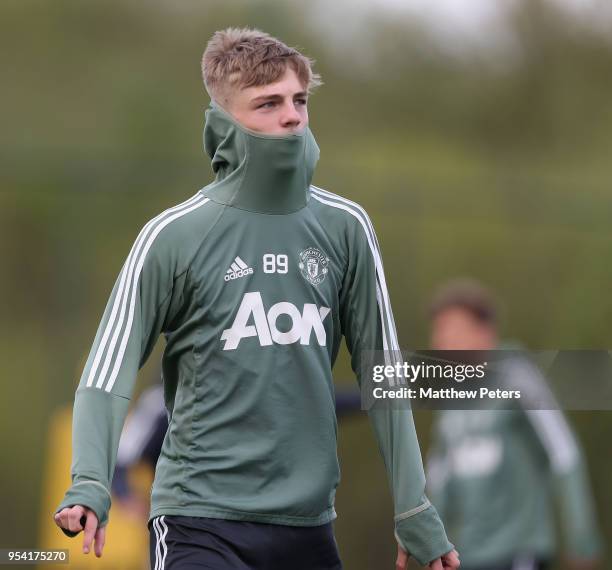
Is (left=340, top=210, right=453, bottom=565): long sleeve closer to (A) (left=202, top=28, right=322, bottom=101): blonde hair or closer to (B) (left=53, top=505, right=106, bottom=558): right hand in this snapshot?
(A) (left=202, top=28, right=322, bottom=101): blonde hair

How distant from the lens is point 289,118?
4.56 meters

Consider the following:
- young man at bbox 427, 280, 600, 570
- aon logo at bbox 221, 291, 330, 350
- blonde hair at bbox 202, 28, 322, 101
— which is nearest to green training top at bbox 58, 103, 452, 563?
aon logo at bbox 221, 291, 330, 350

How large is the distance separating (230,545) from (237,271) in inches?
32.2

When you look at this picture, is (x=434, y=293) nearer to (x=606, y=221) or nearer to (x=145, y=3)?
(x=606, y=221)

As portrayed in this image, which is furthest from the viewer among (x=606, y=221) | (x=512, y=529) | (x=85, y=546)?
(x=606, y=221)

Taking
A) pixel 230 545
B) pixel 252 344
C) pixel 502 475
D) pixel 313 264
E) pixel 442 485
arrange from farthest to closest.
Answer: pixel 442 485, pixel 502 475, pixel 313 264, pixel 252 344, pixel 230 545

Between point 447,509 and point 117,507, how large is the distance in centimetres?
198

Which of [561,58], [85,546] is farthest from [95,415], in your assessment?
[561,58]

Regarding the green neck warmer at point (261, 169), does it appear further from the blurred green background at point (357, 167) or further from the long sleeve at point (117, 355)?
the blurred green background at point (357, 167)

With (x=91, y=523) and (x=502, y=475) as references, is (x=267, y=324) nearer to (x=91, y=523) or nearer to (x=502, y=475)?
(x=91, y=523)

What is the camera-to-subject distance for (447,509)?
332 inches
